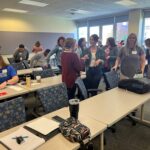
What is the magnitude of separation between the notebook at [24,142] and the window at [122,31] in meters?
7.93

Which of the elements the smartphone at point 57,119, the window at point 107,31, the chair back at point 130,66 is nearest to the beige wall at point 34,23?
the window at point 107,31

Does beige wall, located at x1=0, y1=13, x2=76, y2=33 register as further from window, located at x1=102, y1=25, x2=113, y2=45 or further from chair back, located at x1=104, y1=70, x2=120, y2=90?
chair back, located at x1=104, y1=70, x2=120, y2=90

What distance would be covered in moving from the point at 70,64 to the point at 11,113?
1368 mm

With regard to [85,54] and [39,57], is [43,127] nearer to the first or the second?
[85,54]

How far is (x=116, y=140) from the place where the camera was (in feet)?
8.19

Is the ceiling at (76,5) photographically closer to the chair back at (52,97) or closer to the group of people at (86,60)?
the group of people at (86,60)

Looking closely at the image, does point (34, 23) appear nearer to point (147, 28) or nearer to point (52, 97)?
point (147, 28)

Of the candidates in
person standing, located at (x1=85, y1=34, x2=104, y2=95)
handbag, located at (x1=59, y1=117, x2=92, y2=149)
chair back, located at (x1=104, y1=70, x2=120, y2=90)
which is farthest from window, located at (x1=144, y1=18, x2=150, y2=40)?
handbag, located at (x1=59, y1=117, x2=92, y2=149)

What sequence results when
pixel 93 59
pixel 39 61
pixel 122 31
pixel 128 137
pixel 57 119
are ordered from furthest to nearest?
1. pixel 122 31
2. pixel 39 61
3. pixel 93 59
4. pixel 128 137
5. pixel 57 119

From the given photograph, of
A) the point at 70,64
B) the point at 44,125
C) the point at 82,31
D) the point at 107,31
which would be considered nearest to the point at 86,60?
the point at 70,64

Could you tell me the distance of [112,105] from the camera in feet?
6.43

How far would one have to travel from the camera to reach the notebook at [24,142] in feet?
3.93

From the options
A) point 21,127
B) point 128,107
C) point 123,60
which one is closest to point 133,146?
point 128,107

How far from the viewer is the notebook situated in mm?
1197
